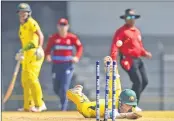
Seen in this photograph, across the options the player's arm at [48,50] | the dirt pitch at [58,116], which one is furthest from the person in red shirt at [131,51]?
the player's arm at [48,50]

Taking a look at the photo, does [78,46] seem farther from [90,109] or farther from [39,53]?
[90,109]

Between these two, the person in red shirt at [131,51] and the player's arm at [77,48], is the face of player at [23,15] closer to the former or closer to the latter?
the player's arm at [77,48]

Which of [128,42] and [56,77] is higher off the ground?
[128,42]

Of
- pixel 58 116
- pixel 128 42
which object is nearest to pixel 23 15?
pixel 128 42

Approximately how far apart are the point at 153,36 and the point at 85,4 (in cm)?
126

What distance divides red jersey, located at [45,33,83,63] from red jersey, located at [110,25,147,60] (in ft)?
3.11

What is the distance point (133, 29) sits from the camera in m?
14.3

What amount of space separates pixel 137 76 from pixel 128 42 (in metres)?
0.55

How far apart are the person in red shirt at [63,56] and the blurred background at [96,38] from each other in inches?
20.6

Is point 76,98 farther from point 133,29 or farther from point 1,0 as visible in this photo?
point 1,0

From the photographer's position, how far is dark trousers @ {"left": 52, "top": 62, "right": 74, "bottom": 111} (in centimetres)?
1501

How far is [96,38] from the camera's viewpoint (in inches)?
631

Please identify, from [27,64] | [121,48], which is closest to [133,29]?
[121,48]

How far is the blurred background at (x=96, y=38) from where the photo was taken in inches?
620
